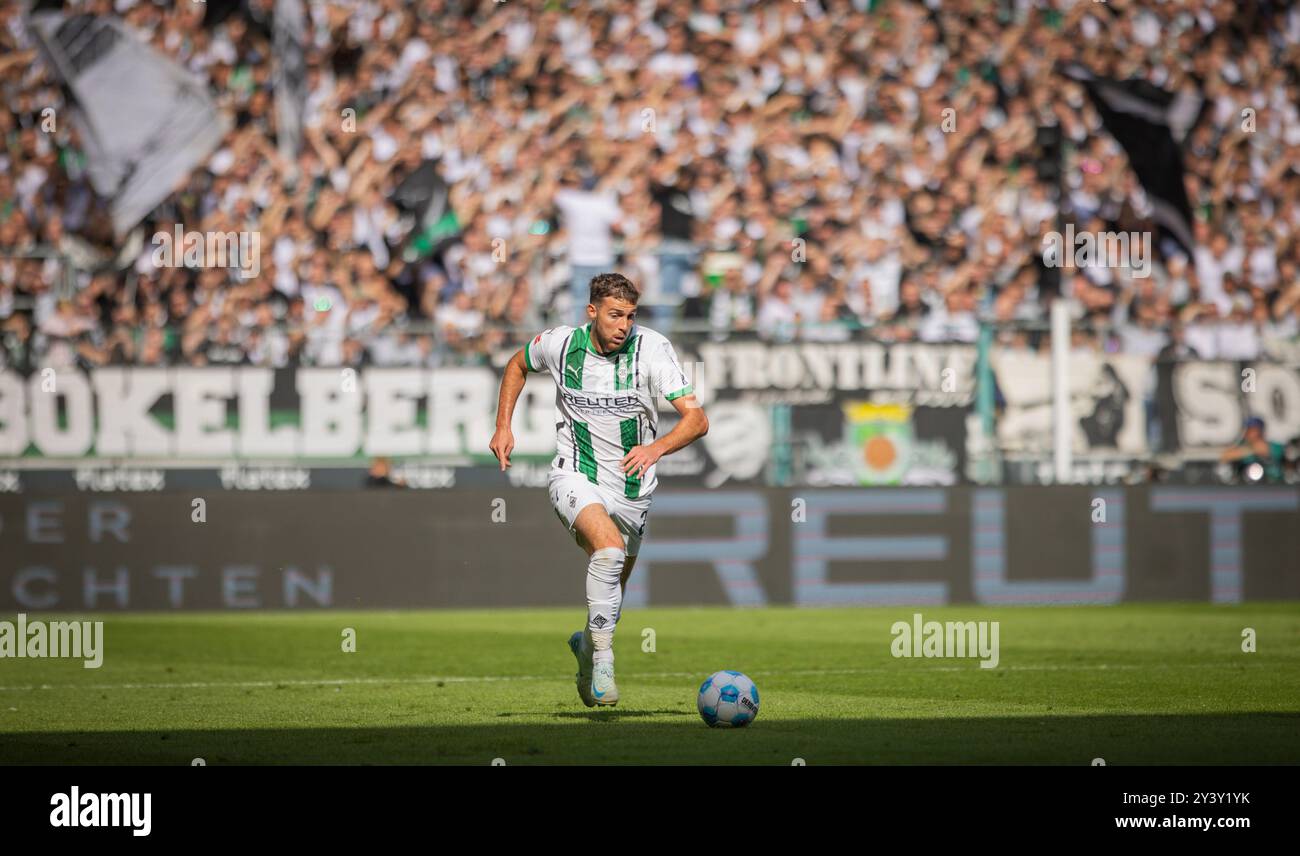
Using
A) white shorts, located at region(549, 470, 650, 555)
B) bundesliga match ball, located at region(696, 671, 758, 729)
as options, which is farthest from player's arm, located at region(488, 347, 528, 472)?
bundesliga match ball, located at region(696, 671, 758, 729)

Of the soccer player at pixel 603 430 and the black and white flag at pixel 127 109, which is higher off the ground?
the black and white flag at pixel 127 109

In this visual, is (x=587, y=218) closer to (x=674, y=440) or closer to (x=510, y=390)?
(x=510, y=390)

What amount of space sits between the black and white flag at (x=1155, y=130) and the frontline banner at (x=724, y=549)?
483 centimetres

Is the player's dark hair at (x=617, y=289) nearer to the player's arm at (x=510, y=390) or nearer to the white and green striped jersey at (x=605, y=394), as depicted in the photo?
the white and green striped jersey at (x=605, y=394)

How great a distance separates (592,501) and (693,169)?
12.8m

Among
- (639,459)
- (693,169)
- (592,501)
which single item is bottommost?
(592,501)

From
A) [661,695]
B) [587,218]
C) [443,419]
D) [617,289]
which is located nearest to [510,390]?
[617,289]

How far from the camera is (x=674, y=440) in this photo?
9.33 m

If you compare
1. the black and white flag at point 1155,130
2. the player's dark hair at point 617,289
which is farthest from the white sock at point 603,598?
the black and white flag at point 1155,130

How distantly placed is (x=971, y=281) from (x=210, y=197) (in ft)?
29.0

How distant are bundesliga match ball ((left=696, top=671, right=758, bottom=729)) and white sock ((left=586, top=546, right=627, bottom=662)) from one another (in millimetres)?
775

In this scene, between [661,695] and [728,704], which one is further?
[661,695]

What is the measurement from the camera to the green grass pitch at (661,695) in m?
7.91
